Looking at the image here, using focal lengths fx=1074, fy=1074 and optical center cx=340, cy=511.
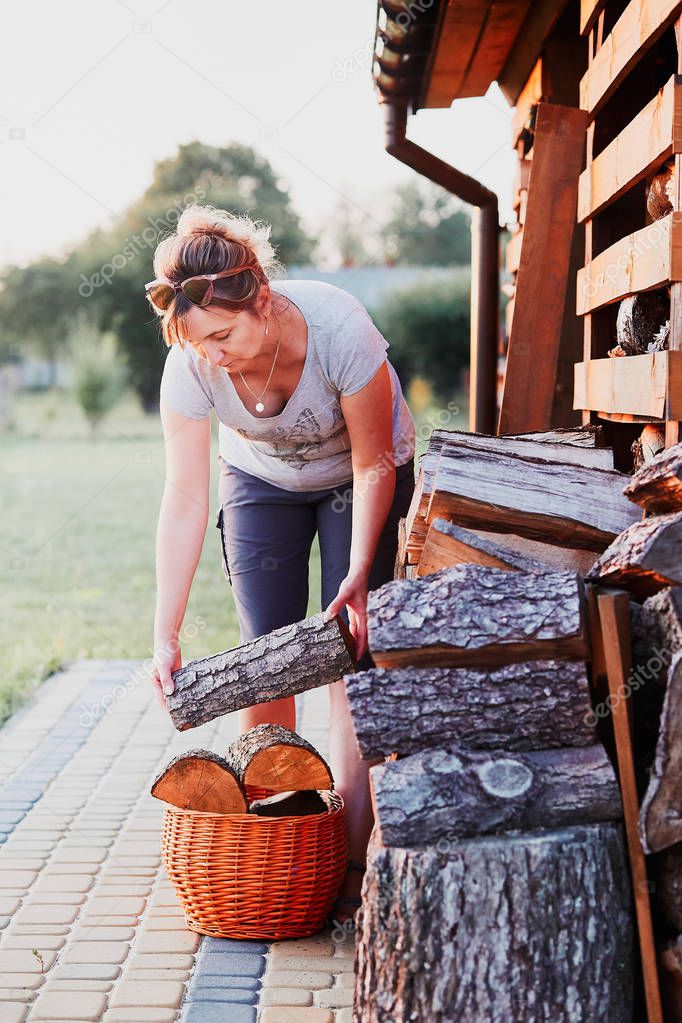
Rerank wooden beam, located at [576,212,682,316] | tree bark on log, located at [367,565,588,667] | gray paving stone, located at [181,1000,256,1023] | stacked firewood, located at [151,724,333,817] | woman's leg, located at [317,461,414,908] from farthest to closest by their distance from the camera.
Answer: woman's leg, located at [317,461,414,908] < stacked firewood, located at [151,724,333,817] < gray paving stone, located at [181,1000,256,1023] < wooden beam, located at [576,212,682,316] < tree bark on log, located at [367,565,588,667]

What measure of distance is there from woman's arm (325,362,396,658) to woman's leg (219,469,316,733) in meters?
0.29

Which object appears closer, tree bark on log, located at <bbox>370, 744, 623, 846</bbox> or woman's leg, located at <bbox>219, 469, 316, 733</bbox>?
tree bark on log, located at <bbox>370, 744, 623, 846</bbox>

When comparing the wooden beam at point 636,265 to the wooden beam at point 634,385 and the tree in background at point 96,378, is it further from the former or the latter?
the tree in background at point 96,378

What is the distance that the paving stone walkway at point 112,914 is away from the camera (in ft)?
7.72

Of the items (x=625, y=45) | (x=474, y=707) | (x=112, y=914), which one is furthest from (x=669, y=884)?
(x=625, y=45)

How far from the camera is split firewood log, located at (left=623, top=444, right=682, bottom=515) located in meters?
1.86

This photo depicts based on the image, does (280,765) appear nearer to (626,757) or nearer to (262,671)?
(262,671)

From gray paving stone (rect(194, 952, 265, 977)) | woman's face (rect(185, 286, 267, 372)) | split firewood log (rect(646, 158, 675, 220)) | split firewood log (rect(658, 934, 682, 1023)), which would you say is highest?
split firewood log (rect(646, 158, 675, 220))

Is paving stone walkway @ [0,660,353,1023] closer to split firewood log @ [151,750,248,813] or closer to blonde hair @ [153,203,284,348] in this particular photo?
split firewood log @ [151,750,248,813]

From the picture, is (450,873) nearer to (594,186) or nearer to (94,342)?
(594,186)

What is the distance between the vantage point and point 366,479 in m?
2.69

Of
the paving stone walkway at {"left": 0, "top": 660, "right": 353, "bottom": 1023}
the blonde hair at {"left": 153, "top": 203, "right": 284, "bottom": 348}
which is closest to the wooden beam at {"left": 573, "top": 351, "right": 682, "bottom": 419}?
the blonde hair at {"left": 153, "top": 203, "right": 284, "bottom": 348}

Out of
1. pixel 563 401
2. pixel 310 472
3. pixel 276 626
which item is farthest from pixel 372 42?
pixel 276 626

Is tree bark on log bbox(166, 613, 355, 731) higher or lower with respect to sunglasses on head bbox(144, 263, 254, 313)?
lower
